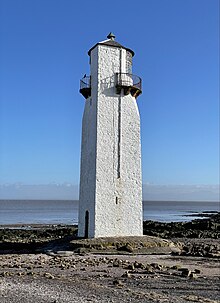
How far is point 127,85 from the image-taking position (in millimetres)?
21109

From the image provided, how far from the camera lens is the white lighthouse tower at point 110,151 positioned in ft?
66.6

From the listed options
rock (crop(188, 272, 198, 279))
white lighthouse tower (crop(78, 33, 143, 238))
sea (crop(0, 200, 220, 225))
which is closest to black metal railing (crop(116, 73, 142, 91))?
white lighthouse tower (crop(78, 33, 143, 238))

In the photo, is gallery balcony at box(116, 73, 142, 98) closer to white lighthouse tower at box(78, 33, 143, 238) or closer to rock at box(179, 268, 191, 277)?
white lighthouse tower at box(78, 33, 143, 238)

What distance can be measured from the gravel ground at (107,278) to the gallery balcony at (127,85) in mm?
8151

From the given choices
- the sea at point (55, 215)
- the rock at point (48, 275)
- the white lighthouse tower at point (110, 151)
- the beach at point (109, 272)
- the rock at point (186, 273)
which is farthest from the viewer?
the sea at point (55, 215)

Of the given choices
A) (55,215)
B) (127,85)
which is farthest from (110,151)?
(55,215)

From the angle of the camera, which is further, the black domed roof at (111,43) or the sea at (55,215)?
the sea at (55,215)

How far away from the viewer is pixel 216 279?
12938 mm

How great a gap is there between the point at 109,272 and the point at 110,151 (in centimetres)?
772

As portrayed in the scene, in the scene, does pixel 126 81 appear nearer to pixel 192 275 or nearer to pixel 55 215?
pixel 192 275

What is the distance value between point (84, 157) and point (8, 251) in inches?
227

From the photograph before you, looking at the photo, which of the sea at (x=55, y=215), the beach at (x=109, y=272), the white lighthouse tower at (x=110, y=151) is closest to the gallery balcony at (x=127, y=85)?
the white lighthouse tower at (x=110, y=151)

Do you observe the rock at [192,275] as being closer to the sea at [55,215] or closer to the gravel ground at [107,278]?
the gravel ground at [107,278]

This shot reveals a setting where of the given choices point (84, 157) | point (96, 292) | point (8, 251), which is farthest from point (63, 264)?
point (84, 157)
